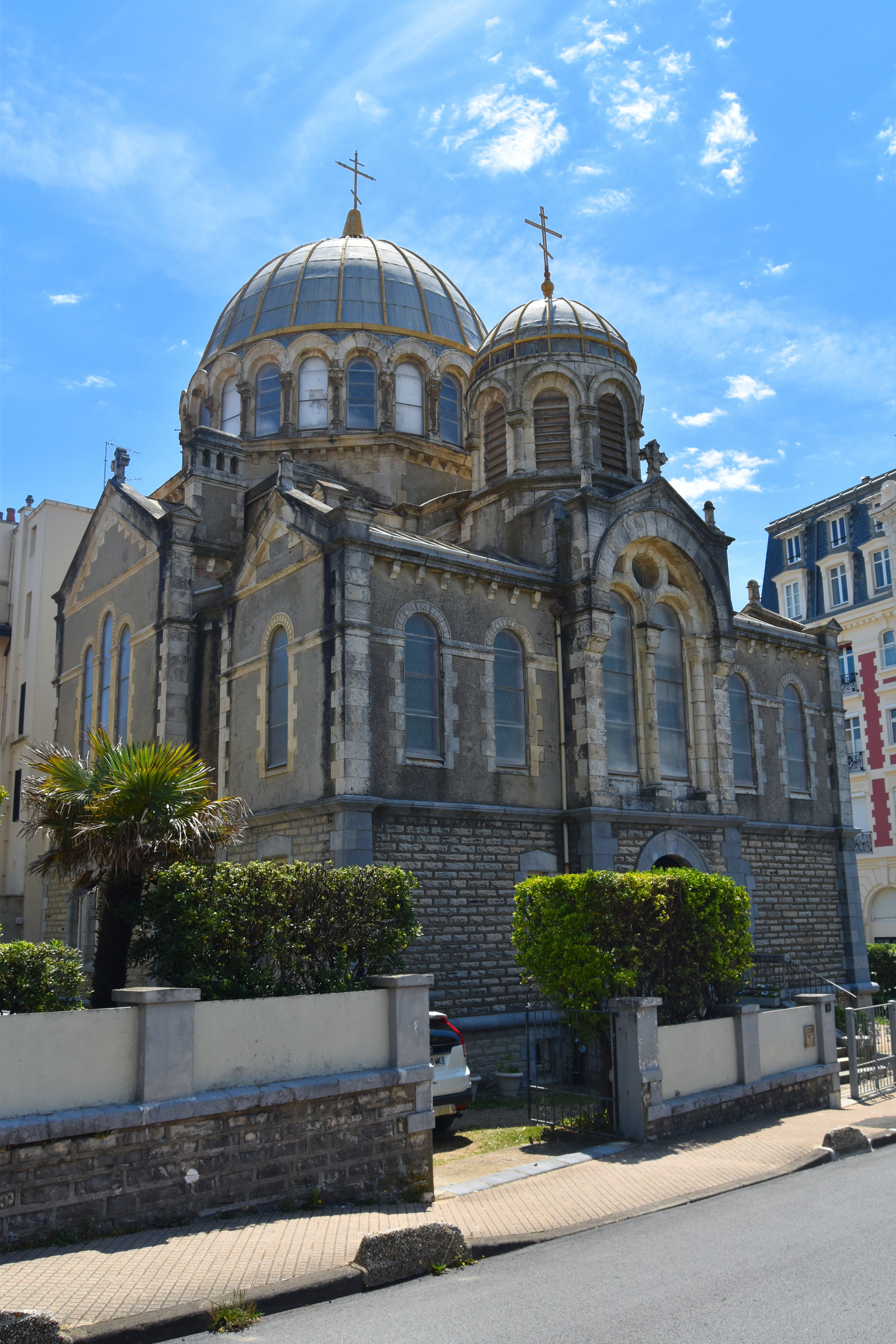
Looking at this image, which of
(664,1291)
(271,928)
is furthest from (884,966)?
(664,1291)

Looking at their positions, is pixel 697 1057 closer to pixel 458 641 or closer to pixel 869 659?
pixel 458 641

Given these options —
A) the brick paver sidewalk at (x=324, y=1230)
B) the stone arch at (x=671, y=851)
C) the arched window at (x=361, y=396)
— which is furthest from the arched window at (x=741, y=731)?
the arched window at (x=361, y=396)

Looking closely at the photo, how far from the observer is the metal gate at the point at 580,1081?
12.8 m

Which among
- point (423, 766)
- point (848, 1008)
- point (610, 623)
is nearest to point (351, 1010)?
point (423, 766)

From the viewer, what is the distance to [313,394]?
1149 inches

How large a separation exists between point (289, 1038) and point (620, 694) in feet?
43.0

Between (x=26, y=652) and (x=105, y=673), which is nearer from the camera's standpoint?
(x=105, y=673)

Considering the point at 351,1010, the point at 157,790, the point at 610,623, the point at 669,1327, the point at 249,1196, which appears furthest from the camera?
the point at 610,623

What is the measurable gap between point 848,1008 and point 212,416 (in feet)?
74.2

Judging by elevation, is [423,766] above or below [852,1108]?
above

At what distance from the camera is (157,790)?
37.3 ft

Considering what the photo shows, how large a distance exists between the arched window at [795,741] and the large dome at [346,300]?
13.6m

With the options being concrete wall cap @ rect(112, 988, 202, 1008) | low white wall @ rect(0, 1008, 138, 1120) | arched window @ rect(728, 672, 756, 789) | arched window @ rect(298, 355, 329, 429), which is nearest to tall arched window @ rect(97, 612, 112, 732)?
arched window @ rect(298, 355, 329, 429)

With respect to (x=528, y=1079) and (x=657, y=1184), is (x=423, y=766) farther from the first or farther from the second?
(x=657, y=1184)
